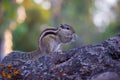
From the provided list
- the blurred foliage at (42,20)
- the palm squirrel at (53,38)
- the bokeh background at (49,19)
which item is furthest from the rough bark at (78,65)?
the blurred foliage at (42,20)

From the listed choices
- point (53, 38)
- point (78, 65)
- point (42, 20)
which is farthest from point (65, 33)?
point (42, 20)

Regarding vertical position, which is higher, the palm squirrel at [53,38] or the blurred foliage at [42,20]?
the blurred foliage at [42,20]

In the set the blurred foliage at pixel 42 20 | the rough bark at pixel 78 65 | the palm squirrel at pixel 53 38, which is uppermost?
→ the blurred foliage at pixel 42 20

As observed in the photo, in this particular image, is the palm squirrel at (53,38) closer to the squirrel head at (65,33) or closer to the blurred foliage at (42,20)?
the squirrel head at (65,33)

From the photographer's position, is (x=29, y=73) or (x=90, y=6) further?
(x=90, y=6)

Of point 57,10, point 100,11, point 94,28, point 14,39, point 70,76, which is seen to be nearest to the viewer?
point 70,76

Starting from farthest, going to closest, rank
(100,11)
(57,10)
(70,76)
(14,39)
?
(100,11)
(57,10)
(14,39)
(70,76)

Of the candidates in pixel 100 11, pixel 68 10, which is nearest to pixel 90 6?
pixel 68 10

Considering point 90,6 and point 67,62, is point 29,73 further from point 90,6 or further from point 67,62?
point 90,6

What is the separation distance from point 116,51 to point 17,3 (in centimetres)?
2387

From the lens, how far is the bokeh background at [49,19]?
3043 cm

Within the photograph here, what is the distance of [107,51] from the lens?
8.00m

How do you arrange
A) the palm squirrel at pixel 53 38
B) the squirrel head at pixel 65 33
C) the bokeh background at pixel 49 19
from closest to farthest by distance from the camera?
1. the palm squirrel at pixel 53 38
2. the squirrel head at pixel 65 33
3. the bokeh background at pixel 49 19

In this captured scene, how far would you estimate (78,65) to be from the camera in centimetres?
785
